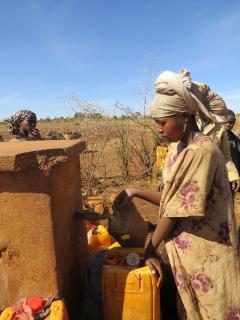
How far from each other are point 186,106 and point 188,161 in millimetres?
307

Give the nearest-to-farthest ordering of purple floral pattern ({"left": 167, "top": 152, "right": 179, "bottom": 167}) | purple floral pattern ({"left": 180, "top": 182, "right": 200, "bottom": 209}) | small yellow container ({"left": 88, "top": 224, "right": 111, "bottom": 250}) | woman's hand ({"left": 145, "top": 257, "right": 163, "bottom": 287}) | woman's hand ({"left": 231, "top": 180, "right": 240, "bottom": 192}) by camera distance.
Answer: purple floral pattern ({"left": 180, "top": 182, "right": 200, "bottom": 209}) < purple floral pattern ({"left": 167, "top": 152, "right": 179, "bottom": 167}) < woman's hand ({"left": 145, "top": 257, "right": 163, "bottom": 287}) < small yellow container ({"left": 88, "top": 224, "right": 111, "bottom": 250}) < woman's hand ({"left": 231, "top": 180, "right": 240, "bottom": 192})

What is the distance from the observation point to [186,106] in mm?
2092

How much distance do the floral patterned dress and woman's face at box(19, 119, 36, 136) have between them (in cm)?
321

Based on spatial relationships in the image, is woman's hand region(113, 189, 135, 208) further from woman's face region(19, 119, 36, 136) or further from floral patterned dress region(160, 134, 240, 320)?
woman's face region(19, 119, 36, 136)

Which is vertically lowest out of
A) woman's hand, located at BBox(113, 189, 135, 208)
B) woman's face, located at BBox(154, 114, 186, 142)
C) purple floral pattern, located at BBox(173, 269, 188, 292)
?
purple floral pattern, located at BBox(173, 269, 188, 292)

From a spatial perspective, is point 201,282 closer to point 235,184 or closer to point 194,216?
point 194,216

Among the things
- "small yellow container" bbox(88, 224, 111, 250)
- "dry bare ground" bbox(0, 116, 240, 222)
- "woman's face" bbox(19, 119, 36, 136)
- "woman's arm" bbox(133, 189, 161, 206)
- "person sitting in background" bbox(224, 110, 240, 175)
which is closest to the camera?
"woman's arm" bbox(133, 189, 161, 206)

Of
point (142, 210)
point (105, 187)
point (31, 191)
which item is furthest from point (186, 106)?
point (105, 187)

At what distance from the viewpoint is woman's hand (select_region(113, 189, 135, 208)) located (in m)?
2.63

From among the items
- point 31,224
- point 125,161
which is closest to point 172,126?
point 31,224

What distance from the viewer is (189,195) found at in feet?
6.63

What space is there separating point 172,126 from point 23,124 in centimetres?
331

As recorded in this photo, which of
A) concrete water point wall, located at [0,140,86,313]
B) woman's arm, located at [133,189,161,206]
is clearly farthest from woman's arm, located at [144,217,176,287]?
concrete water point wall, located at [0,140,86,313]

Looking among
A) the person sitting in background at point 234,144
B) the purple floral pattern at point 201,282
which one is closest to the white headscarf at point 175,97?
the purple floral pattern at point 201,282
